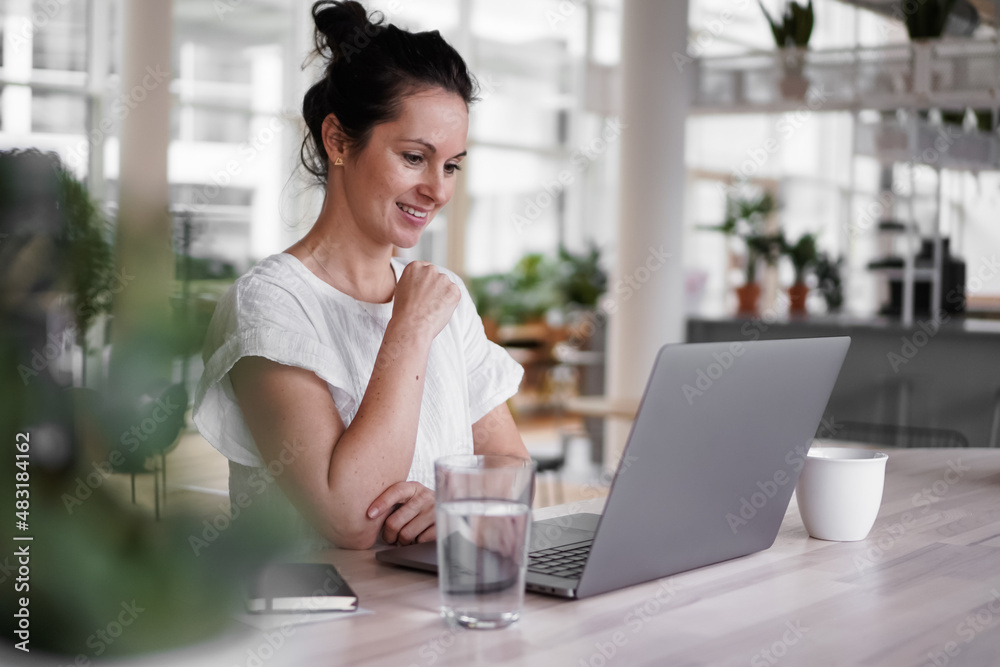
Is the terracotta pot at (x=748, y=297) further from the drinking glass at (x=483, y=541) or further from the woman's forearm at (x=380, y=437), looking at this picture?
the drinking glass at (x=483, y=541)

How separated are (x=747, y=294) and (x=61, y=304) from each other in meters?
5.91

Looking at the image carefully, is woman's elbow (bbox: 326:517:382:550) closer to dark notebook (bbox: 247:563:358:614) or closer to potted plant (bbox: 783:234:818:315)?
dark notebook (bbox: 247:563:358:614)

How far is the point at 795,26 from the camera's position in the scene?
5.44 meters

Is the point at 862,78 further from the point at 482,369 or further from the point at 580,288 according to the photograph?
the point at 482,369

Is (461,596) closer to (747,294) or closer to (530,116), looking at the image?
(747,294)

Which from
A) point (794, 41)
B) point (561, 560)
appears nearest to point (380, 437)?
point (561, 560)

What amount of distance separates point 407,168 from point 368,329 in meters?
0.24

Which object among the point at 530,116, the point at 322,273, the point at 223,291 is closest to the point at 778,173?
the point at 530,116

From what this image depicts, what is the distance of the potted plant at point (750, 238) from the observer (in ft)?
19.1

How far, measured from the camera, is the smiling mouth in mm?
1443

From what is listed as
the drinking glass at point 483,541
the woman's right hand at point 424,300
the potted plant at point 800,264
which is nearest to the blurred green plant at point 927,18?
the potted plant at point 800,264

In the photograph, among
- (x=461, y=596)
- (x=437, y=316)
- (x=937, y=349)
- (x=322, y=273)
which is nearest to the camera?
(x=461, y=596)

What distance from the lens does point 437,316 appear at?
130 cm

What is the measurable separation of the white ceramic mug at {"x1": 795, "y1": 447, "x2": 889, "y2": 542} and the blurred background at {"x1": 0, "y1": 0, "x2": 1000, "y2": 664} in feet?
2.44
